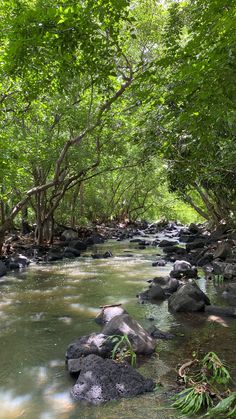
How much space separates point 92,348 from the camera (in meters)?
5.46

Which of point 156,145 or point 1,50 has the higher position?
point 1,50

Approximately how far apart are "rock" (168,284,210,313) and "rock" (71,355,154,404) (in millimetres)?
3450

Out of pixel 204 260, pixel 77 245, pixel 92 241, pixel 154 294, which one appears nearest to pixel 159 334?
pixel 154 294

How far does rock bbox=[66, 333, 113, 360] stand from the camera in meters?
5.41

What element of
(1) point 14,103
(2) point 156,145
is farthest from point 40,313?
(1) point 14,103

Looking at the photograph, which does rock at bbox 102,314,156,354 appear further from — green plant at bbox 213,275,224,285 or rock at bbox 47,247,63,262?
rock at bbox 47,247,63,262

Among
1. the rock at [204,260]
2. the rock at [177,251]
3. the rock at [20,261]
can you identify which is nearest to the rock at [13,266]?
the rock at [20,261]

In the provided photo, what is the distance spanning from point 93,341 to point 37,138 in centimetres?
1135

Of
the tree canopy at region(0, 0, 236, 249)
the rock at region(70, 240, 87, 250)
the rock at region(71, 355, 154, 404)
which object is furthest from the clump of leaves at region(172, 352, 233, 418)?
the rock at region(70, 240, 87, 250)

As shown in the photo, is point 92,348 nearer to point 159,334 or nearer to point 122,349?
→ point 122,349

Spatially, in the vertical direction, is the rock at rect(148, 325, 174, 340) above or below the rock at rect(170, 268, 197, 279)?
below

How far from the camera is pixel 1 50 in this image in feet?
34.0

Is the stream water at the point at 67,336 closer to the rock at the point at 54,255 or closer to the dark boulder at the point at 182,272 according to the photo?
the dark boulder at the point at 182,272

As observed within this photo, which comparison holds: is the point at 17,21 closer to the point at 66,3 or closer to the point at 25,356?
the point at 66,3
